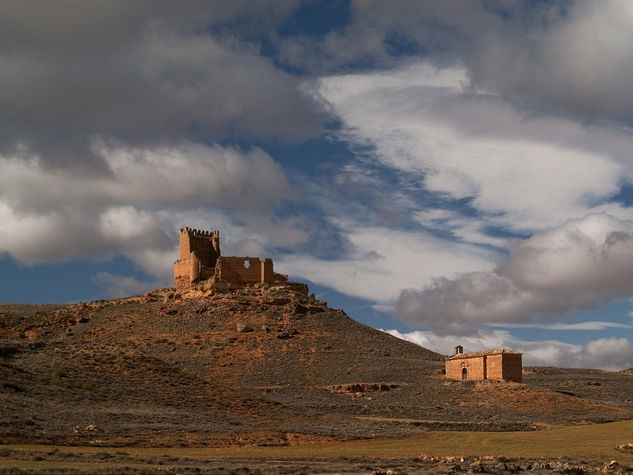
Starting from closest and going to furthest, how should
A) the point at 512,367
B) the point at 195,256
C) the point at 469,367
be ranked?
the point at 512,367
the point at 469,367
the point at 195,256

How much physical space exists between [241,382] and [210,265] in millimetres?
21197

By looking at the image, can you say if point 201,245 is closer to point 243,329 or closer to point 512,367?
point 243,329

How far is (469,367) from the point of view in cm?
5872

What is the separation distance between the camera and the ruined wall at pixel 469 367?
5772 cm

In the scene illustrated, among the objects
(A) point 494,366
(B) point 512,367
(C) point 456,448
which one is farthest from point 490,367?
(C) point 456,448

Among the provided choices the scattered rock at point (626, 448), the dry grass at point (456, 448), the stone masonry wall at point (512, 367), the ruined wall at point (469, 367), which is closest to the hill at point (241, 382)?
the ruined wall at point (469, 367)

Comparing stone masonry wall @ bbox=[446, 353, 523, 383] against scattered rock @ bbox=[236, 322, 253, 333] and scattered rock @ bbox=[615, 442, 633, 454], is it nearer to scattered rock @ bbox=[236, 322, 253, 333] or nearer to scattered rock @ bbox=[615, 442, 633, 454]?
scattered rock @ bbox=[236, 322, 253, 333]

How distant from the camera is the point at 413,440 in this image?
37.6 m

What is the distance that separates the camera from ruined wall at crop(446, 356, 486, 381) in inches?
2272

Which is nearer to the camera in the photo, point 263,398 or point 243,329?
point 263,398

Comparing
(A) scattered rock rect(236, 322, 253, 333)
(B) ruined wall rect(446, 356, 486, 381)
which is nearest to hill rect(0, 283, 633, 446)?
(A) scattered rock rect(236, 322, 253, 333)

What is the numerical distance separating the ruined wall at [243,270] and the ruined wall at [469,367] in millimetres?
21222

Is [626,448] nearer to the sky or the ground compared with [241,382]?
nearer to the ground

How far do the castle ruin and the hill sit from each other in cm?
133
